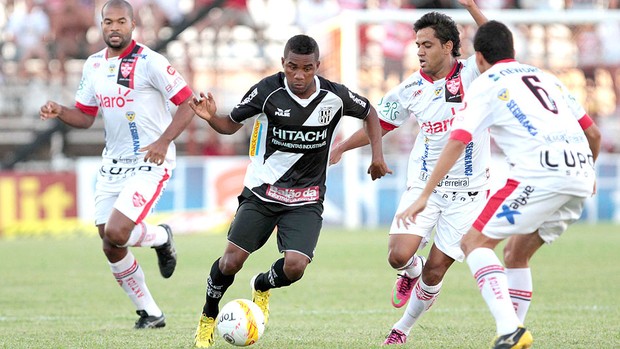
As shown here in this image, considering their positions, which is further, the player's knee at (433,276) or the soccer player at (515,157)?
the player's knee at (433,276)

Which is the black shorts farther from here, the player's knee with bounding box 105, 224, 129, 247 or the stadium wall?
the stadium wall

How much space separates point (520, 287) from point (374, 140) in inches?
73.3

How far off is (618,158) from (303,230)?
16508mm

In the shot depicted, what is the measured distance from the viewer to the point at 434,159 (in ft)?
28.3

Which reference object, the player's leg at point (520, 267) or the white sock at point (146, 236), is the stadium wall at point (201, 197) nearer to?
the white sock at point (146, 236)

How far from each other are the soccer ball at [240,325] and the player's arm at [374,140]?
1.47 m

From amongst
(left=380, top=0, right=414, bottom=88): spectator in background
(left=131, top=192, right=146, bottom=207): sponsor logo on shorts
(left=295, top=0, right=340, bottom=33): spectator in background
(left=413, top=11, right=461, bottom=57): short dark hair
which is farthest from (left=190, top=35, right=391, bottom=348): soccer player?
(left=295, top=0, right=340, bottom=33): spectator in background

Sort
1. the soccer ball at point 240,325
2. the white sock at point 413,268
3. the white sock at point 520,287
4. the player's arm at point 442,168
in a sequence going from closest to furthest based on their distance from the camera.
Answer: the player's arm at point 442,168, the white sock at point 520,287, the soccer ball at point 240,325, the white sock at point 413,268

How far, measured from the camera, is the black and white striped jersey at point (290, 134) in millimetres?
8055

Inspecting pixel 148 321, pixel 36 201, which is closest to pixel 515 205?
pixel 148 321

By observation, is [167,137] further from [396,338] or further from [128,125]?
[396,338]

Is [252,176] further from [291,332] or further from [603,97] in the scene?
[603,97]

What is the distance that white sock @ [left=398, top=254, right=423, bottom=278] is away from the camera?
8859mm

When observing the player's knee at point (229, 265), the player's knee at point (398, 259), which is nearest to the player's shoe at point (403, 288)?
the player's knee at point (398, 259)
